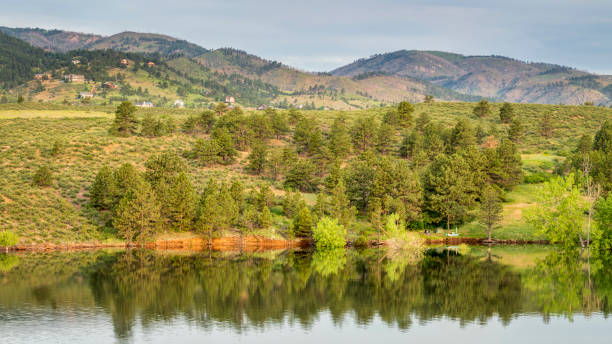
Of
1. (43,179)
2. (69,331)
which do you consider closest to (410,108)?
(43,179)

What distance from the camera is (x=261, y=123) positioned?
115 meters

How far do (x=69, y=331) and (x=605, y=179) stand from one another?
76.7 meters

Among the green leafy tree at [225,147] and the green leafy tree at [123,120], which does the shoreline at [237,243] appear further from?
the green leafy tree at [123,120]

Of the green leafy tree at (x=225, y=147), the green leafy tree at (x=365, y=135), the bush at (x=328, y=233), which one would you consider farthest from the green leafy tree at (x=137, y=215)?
the green leafy tree at (x=365, y=135)

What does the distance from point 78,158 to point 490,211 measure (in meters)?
68.1

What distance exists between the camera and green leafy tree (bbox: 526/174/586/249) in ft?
218

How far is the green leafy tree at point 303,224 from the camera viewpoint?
72875 mm

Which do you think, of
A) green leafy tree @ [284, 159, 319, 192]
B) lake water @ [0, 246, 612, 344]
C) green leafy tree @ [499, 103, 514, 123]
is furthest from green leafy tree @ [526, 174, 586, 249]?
green leafy tree @ [499, 103, 514, 123]

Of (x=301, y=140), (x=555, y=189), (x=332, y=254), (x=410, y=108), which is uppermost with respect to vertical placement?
(x=410, y=108)

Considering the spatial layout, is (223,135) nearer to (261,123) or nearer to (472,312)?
(261,123)

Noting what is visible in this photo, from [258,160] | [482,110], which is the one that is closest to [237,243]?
[258,160]

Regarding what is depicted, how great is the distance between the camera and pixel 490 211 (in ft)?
246

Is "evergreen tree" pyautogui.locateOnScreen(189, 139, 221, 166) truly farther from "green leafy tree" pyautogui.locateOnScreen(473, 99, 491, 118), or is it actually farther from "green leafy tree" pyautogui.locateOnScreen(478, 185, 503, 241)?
A: "green leafy tree" pyautogui.locateOnScreen(473, 99, 491, 118)

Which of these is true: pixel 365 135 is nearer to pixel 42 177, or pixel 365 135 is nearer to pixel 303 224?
pixel 303 224
